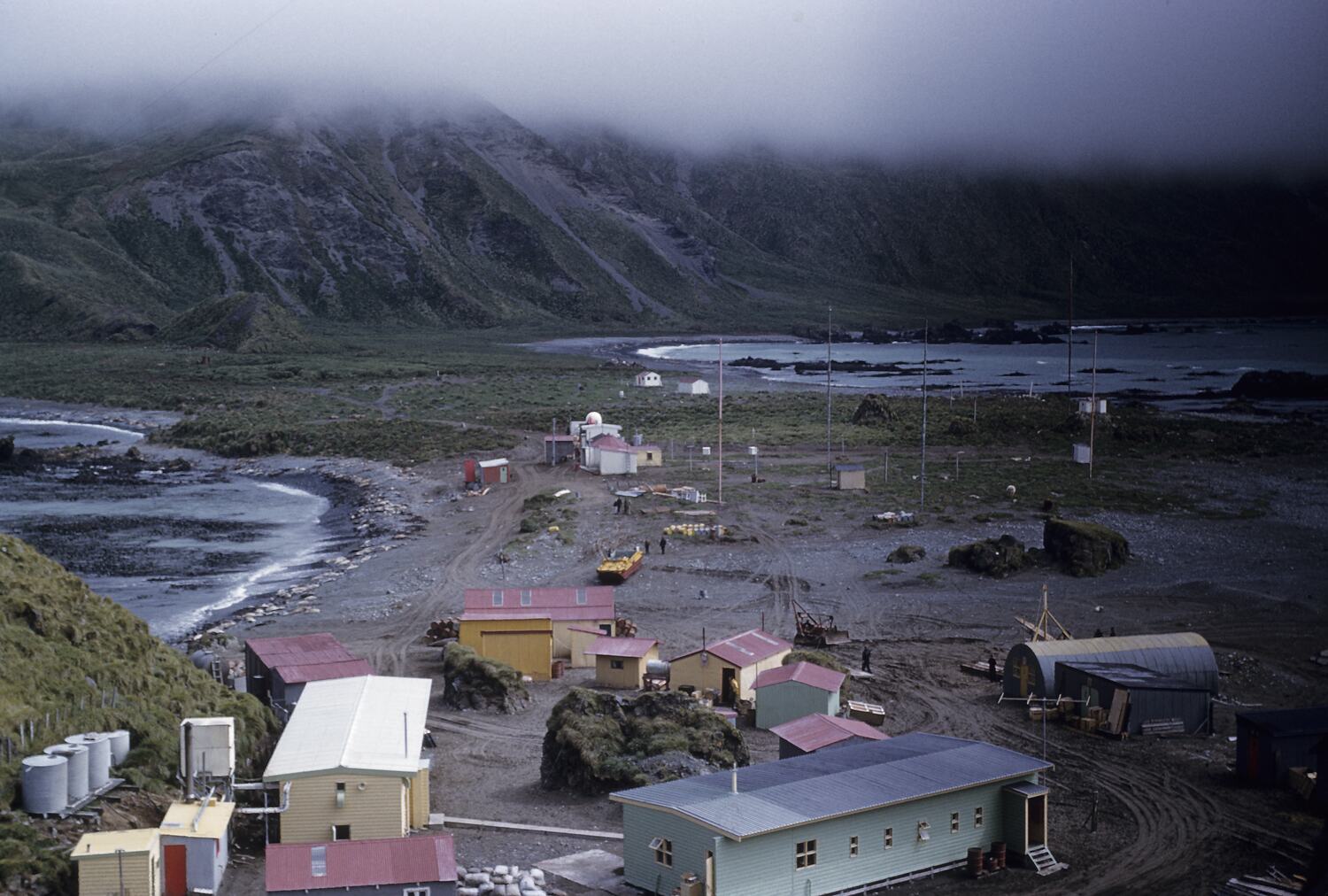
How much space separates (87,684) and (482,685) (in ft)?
27.1

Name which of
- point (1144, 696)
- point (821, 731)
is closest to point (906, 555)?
point (1144, 696)

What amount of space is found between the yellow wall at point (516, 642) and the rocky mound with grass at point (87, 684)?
675cm

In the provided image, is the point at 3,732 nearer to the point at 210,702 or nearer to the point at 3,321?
the point at 210,702

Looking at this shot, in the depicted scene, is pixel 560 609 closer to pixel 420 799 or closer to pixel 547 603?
pixel 547 603

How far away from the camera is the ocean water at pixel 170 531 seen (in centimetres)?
4025

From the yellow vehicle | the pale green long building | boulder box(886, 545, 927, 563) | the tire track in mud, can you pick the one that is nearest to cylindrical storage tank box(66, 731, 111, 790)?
the pale green long building

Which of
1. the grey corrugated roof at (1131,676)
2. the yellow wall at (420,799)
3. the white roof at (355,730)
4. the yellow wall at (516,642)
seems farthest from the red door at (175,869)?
the grey corrugated roof at (1131,676)

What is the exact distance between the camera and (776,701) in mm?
25766

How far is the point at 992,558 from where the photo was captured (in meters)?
38.9

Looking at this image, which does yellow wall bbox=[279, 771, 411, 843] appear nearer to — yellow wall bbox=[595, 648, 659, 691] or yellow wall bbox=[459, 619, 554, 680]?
yellow wall bbox=[595, 648, 659, 691]

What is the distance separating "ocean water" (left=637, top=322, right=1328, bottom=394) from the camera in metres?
115

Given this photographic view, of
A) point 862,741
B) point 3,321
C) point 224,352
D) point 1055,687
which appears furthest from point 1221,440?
point 3,321

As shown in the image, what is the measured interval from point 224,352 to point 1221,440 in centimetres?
9415

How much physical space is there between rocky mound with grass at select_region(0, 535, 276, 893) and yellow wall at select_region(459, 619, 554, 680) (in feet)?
22.2
